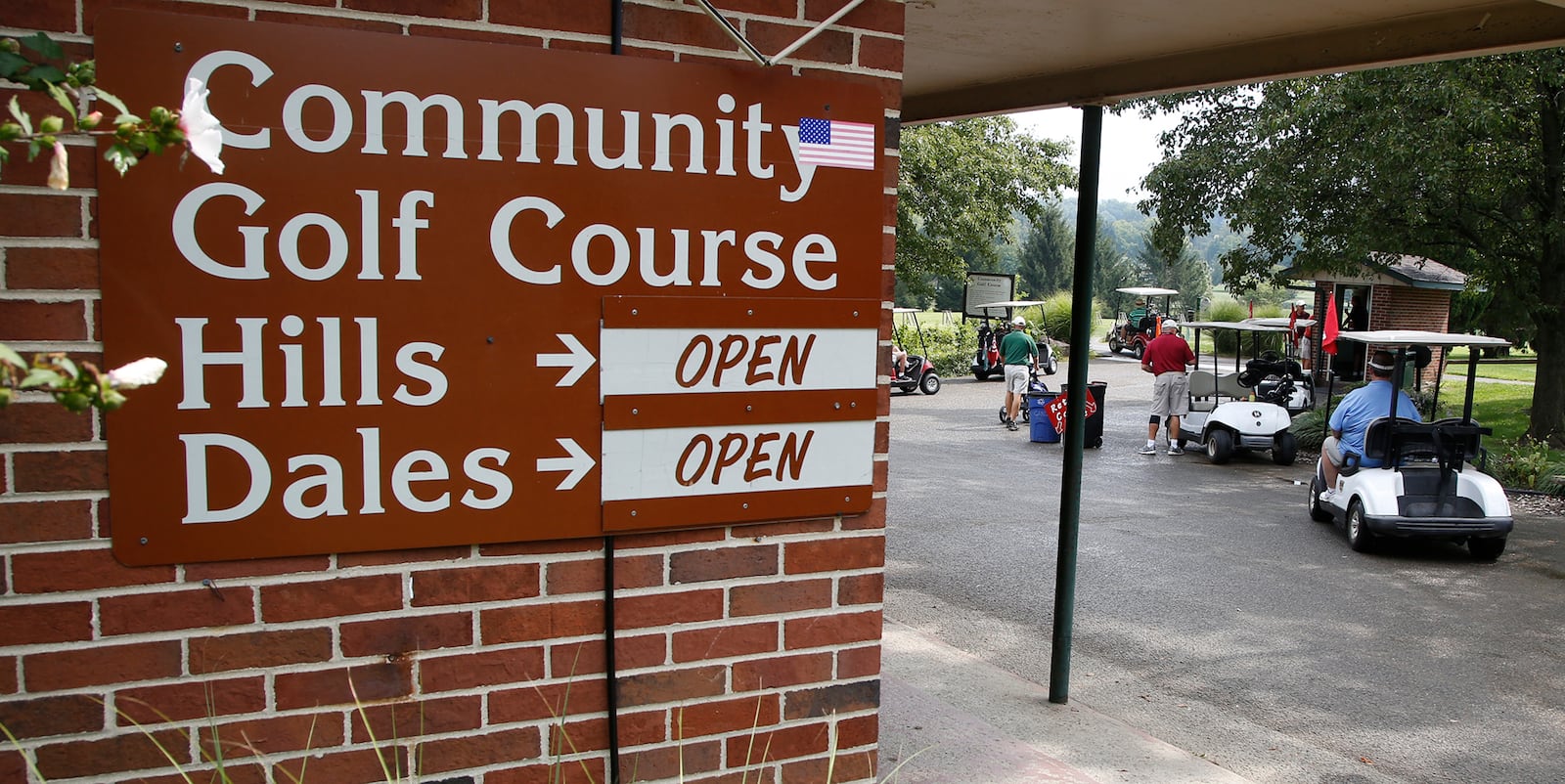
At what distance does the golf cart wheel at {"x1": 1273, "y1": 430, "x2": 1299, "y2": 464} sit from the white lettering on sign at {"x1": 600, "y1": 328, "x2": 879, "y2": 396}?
44.6 feet

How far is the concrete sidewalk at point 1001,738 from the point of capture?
163 inches

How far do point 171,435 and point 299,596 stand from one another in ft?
1.35

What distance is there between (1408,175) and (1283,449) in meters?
3.69

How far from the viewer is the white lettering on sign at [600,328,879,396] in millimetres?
2629

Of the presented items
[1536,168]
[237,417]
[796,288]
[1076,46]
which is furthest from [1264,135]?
[237,417]

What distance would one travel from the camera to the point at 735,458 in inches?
109

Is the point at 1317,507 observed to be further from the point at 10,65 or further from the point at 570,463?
the point at 10,65

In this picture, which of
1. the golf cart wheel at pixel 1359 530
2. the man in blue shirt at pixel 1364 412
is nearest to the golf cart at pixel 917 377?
the man in blue shirt at pixel 1364 412

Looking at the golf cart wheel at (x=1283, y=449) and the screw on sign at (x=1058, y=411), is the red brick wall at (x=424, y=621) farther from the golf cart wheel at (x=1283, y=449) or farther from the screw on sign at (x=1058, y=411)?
the golf cart wheel at (x=1283, y=449)

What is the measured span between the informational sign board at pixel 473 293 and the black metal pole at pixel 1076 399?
101 inches

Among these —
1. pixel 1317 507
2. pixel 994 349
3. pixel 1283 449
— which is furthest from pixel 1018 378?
pixel 994 349

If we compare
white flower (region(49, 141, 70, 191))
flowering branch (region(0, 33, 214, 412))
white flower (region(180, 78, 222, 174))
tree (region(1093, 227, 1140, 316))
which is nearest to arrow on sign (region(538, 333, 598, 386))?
flowering branch (region(0, 33, 214, 412))

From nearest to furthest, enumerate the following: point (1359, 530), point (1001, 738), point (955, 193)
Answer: point (1001, 738)
point (1359, 530)
point (955, 193)

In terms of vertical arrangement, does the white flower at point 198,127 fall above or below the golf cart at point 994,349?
above
